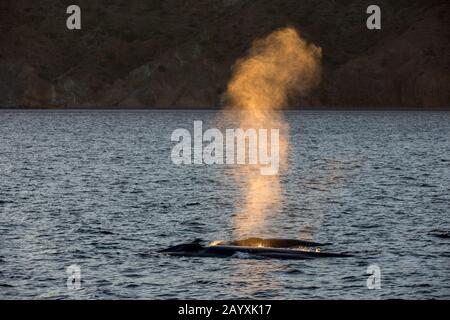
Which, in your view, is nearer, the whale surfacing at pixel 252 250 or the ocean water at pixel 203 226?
the ocean water at pixel 203 226

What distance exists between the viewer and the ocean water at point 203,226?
153 feet

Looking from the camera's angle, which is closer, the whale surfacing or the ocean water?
the ocean water

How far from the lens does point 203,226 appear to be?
219ft

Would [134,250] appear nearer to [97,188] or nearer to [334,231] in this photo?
[334,231]

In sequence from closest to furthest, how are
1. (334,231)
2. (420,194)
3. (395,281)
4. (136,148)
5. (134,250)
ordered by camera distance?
(395,281) < (134,250) < (334,231) < (420,194) < (136,148)

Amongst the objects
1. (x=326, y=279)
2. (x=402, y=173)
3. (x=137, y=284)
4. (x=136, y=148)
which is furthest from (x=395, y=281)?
(x=136, y=148)

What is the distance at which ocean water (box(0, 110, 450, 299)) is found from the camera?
46625mm

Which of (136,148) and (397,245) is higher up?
(136,148)

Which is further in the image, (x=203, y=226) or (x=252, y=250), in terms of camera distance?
(x=203, y=226)

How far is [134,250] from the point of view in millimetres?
55406

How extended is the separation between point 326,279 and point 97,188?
156 feet

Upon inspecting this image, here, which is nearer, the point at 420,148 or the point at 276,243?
the point at 276,243

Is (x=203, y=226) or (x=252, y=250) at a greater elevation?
(x=203, y=226)
